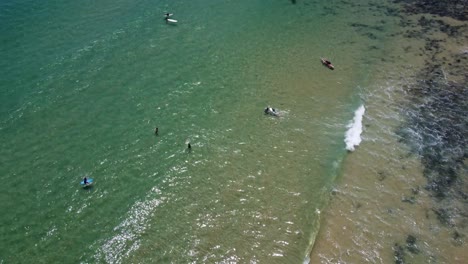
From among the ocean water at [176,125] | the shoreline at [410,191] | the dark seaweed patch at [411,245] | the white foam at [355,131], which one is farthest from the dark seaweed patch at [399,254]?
the white foam at [355,131]

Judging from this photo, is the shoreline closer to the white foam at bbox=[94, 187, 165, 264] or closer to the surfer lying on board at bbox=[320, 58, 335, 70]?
the surfer lying on board at bbox=[320, 58, 335, 70]

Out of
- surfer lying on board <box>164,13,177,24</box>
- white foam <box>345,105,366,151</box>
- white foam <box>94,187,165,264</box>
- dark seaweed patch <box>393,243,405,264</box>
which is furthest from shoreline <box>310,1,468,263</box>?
surfer lying on board <box>164,13,177,24</box>

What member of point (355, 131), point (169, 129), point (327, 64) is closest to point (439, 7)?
point (327, 64)

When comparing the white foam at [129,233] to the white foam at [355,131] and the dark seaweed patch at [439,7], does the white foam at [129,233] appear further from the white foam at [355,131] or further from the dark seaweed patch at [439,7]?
the dark seaweed patch at [439,7]

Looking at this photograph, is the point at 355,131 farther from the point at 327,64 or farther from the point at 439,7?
the point at 439,7

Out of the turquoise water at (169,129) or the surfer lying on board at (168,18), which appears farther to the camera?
the surfer lying on board at (168,18)

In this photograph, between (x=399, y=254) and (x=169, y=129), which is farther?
(x=169, y=129)
